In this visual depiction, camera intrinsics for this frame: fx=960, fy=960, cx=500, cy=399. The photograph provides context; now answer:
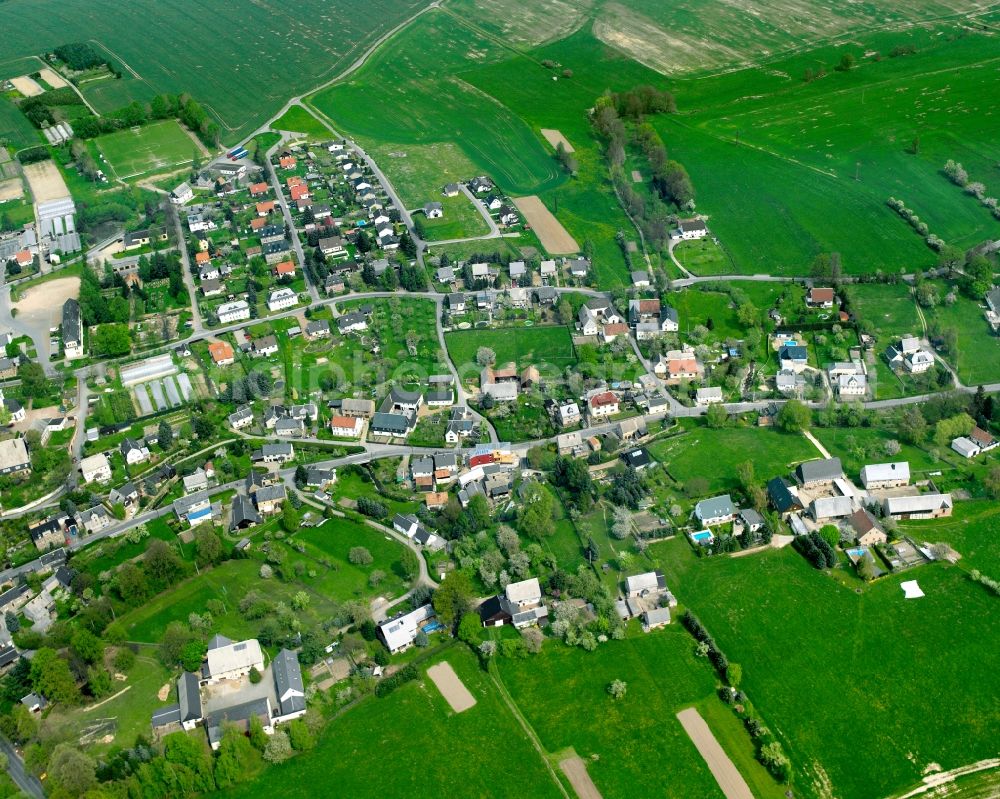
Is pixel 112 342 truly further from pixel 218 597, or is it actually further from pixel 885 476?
pixel 885 476

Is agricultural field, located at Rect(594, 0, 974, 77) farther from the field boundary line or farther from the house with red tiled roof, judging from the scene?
the field boundary line

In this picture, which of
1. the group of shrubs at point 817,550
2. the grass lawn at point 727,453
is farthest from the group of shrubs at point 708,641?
the grass lawn at point 727,453

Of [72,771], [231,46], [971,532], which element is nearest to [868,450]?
[971,532]

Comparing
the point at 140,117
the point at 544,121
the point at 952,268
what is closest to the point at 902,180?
the point at 952,268

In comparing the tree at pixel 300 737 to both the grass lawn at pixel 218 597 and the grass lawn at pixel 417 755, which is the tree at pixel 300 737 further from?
the grass lawn at pixel 218 597

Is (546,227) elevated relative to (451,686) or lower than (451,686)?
elevated

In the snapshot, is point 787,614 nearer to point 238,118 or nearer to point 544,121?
point 544,121
